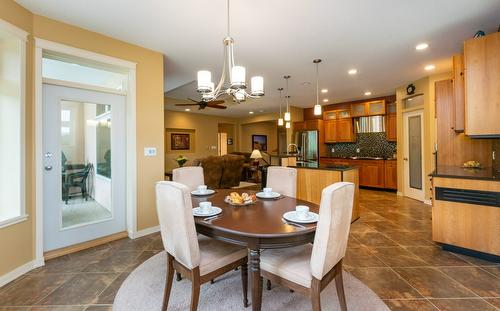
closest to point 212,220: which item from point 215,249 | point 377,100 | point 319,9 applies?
point 215,249

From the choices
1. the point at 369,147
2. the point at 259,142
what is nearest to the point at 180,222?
the point at 369,147

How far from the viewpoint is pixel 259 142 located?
11562mm

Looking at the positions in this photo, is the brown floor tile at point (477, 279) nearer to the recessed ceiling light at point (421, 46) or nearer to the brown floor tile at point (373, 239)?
the brown floor tile at point (373, 239)

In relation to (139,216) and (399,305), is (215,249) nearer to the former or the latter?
(399,305)

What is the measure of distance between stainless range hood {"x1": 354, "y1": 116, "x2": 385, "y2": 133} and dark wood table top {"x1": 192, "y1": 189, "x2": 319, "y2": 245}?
555cm

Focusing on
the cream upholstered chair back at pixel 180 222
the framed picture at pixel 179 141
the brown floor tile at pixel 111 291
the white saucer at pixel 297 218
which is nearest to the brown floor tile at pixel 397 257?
the white saucer at pixel 297 218

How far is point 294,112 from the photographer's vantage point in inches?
316

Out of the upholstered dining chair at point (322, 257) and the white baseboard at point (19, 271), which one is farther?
the white baseboard at point (19, 271)

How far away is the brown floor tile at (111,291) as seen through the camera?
1.89m

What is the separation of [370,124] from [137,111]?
618cm

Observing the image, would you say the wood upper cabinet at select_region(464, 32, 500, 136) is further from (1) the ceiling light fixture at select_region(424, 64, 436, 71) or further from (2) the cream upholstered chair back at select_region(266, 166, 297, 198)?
(2) the cream upholstered chair back at select_region(266, 166, 297, 198)

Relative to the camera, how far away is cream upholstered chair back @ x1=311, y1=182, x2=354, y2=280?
129 cm

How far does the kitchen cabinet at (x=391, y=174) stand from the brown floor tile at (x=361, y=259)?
4006 millimetres

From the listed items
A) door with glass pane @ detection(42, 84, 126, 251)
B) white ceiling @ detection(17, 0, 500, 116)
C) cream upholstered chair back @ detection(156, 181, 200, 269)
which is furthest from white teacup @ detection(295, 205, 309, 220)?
door with glass pane @ detection(42, 84, 126, 251)
